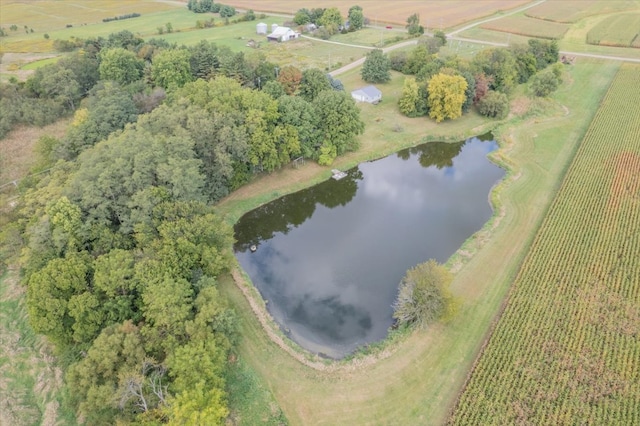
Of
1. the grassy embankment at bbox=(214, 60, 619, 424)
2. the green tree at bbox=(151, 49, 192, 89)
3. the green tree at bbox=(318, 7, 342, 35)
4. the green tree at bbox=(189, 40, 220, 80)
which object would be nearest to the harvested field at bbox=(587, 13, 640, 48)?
the grassy embankment at bbox=(214, 60, 619, 424)

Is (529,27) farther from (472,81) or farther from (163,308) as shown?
(163,308)

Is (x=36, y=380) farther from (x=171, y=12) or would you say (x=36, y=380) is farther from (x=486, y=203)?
(x=171, y=12)

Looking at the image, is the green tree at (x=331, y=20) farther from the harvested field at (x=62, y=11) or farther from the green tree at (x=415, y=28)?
the harvested field at (x=62, y=11)

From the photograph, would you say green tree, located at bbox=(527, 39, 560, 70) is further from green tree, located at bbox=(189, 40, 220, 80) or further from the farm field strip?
green tree, located at bbox=(189, 40, 220, 80)

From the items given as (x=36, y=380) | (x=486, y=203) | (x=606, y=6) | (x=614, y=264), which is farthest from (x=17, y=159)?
(x=606, y=6)

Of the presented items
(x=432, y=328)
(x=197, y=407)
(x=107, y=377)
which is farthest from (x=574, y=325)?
(x=107, y=377)

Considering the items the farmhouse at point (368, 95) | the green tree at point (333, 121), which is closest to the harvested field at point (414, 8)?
the farmhouse at point (368, 95)
